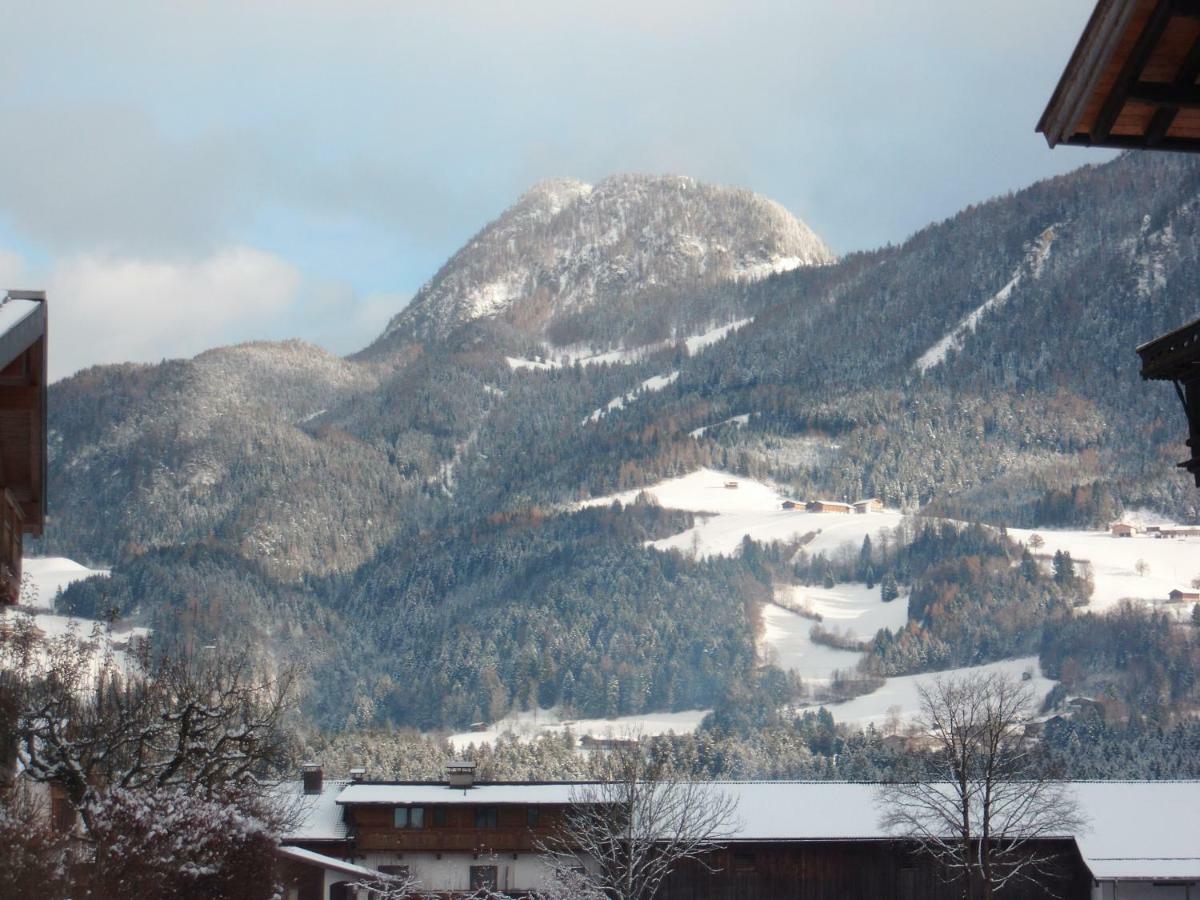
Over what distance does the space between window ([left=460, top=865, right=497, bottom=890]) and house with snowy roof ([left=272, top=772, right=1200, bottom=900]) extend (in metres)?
0.04

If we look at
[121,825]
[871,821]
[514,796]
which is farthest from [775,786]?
[121,825]

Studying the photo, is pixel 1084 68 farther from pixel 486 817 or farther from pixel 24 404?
pixel 486 817

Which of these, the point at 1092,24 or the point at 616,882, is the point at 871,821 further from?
the point at 1092,24

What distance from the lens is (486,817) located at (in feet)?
231

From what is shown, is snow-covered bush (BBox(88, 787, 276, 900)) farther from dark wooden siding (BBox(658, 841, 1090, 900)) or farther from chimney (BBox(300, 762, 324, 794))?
chimney (BBox(300, 762, 324, 794))

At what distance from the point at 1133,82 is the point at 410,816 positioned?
6415cm

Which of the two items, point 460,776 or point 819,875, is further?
point 460,776

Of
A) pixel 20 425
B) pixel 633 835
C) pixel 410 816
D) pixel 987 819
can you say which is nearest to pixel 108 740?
pixel 20 425

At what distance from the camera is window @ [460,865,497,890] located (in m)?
68.4

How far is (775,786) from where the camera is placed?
72.7 meters

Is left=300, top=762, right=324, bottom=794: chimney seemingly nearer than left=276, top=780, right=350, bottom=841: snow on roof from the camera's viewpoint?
No

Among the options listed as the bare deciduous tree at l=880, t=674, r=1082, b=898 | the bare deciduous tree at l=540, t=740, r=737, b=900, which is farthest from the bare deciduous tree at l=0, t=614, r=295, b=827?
the bare deciduous tree at l=880, t=674, r=1082, b=898

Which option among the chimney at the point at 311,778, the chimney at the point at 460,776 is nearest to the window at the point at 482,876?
the chimney at the point at 460,776

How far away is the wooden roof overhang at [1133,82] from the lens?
9.26 meters
